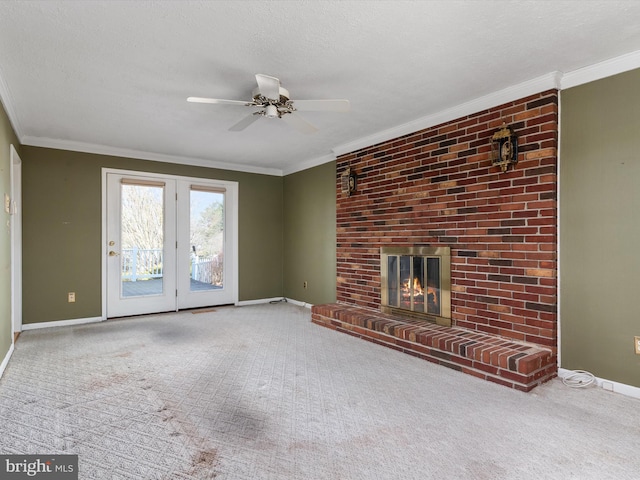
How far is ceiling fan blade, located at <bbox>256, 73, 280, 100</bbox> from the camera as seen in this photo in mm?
2371

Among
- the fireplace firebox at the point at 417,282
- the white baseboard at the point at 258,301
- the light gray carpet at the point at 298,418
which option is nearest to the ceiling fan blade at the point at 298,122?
the fireplace firebox at the point at 417,282

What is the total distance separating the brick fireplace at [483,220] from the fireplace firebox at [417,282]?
75 mm

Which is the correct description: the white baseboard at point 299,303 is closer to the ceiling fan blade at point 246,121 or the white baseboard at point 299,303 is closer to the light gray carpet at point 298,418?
the light gray carpet at point 298,418

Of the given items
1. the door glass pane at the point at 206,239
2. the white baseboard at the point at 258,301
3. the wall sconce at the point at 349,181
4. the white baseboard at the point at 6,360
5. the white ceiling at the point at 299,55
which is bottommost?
the white baseboard at the point at 258,301

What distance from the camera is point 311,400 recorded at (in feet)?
8.00

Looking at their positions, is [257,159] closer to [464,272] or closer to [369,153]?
[369,153]

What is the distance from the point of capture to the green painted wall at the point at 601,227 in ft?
8.22

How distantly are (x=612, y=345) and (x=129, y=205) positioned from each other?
545 cm

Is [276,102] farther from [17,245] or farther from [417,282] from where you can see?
[17,245]

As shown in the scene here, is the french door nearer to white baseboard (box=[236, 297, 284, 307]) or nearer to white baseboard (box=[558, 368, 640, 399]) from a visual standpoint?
white baseboard (box=[236, 297, 284, 307])

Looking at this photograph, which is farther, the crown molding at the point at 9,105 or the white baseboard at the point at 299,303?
the white baseboard at the point at 299,303

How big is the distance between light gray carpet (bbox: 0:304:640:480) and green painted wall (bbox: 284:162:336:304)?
202 centimetres

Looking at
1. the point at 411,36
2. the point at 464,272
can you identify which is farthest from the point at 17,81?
the point at 464,272

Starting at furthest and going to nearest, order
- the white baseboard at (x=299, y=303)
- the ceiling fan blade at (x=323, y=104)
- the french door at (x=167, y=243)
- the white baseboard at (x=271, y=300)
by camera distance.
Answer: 1. the white baseboard at (x=271, y=300)
2. the white baseboard at (x=299, y=303)
3. the french door at (x=167, y=243)
4. the ceiling fan blade at (x=323, y=104)
